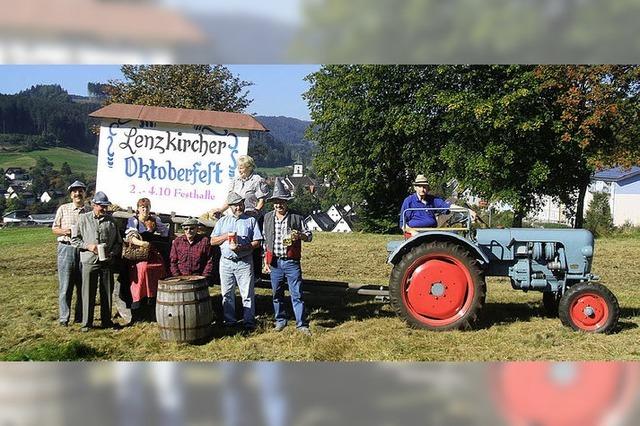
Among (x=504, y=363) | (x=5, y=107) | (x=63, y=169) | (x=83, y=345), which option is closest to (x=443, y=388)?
(x=504, y=363)

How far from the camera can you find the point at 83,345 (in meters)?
5.21

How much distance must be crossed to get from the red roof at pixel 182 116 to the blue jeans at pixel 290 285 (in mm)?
1471

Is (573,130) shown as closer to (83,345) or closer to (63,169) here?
(63,169)

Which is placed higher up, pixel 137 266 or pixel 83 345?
pixel 137 266

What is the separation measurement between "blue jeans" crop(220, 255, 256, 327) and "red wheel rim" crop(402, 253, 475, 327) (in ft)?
4.97

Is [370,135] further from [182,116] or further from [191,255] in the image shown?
[191,255]

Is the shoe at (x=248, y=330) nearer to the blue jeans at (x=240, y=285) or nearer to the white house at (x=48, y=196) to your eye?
the blue jeans at (x=240, y=285)

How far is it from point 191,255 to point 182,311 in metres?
0.80

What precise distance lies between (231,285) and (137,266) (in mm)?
1054

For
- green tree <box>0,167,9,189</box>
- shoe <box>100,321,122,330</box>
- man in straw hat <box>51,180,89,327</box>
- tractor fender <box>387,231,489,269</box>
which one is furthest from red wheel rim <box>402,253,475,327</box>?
green tree <box>0,167,9,189</box>

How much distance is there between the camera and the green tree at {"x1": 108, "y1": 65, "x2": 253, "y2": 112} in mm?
14177

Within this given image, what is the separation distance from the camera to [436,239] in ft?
19.2

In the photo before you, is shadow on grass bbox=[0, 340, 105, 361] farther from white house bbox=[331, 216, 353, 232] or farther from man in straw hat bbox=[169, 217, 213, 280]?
white house bbox=[331, 216, 353, 232]

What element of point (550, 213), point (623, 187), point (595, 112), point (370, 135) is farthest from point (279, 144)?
point (623, 187)
